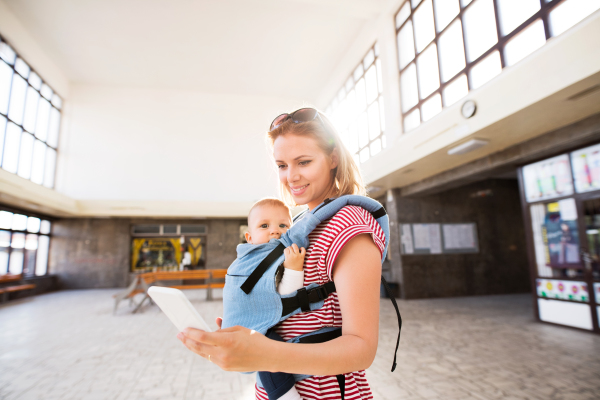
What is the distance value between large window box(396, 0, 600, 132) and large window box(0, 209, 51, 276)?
503 inches

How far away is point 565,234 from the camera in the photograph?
5.30 m

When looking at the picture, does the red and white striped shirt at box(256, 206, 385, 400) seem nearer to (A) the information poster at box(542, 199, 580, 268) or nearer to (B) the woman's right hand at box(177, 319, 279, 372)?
(B) the woman's right hand at box(177, 319, 279, 372)

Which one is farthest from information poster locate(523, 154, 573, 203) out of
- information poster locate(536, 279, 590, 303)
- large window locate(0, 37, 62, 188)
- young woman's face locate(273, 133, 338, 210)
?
large window locate(0, 37, 62, 188)

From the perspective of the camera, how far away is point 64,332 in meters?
5.66

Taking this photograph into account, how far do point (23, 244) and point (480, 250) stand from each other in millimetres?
15450

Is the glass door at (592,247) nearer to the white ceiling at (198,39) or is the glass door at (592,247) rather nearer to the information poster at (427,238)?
the information poster at (427,238)

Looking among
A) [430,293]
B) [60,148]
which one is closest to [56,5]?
[60,148]

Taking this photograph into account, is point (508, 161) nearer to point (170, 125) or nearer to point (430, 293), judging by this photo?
point (430, 293)

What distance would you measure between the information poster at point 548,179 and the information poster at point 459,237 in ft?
12.0

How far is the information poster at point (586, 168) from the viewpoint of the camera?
480 cm

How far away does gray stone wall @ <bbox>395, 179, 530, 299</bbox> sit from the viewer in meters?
9.08

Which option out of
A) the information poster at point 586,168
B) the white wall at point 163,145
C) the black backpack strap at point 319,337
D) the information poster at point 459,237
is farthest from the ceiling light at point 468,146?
the white wall at point 163,145

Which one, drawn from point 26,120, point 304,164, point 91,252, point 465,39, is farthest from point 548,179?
point 91,252

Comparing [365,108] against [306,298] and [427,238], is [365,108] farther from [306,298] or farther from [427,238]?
[306,298]
